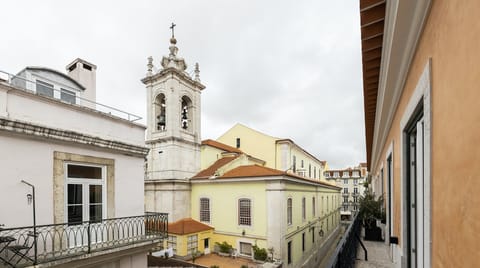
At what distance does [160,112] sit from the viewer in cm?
1975

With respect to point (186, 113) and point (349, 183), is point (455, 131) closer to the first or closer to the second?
point (186, 113)

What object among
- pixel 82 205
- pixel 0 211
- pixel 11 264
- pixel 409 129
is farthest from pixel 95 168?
pixel 409 129

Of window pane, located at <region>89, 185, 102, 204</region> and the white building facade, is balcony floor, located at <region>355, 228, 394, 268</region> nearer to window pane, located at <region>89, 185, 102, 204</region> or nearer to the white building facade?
the white building facade

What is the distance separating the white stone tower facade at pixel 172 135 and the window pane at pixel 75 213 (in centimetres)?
1190

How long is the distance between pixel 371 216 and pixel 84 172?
26.8ft

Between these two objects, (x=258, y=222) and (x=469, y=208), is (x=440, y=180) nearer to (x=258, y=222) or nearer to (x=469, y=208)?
(x=469, y=208)

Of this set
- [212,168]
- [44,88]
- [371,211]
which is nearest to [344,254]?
[371,211]

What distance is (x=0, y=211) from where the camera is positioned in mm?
4695

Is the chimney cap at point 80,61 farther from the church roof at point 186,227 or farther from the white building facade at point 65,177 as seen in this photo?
the church roof at point 186,227

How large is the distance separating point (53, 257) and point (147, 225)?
9.14ft

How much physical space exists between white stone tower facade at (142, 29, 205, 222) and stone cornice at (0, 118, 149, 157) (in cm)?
1100

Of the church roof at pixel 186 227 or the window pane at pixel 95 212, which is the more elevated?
the window pane at pixel 95 212

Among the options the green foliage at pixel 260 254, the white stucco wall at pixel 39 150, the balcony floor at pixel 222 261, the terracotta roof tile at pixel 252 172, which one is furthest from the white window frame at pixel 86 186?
the green foliage at pixel 260 254

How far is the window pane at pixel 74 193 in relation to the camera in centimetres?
593
